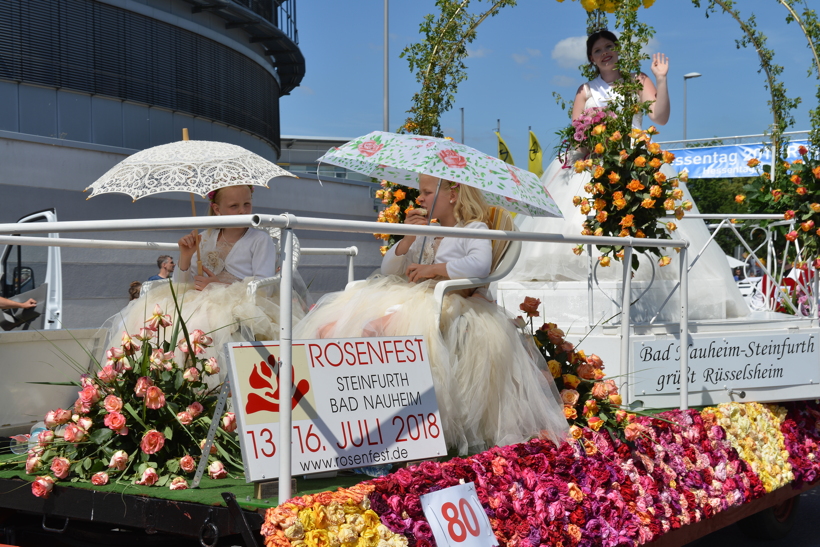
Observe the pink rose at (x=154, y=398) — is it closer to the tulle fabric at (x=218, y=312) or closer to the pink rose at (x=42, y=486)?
the pink rose at (x=42, y=486)

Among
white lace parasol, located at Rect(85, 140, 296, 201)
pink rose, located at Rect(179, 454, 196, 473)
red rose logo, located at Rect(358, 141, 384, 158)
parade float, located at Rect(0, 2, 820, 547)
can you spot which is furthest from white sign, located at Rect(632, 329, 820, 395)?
pink rose, located at Rect(179, 454, 196, 473)

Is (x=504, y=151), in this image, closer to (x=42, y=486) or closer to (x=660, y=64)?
(x=660, y=64)

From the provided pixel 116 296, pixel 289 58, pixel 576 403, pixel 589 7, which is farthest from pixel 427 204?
pixel 289 58

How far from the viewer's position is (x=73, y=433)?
10.3 feet

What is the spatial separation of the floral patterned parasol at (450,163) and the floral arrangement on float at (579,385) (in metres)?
0.59

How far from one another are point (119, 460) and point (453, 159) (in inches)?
73.2

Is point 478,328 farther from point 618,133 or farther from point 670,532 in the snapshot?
point 618,133

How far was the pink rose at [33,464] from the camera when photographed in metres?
3.19

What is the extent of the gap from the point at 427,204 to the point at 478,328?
35.6 inches

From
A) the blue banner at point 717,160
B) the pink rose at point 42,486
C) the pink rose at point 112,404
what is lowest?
the pink rose at point 42,486

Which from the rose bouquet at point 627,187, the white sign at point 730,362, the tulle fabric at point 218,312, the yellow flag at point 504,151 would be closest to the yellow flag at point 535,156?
the yellow flag at point 504,151

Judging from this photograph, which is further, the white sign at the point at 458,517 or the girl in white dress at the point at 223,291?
the girl in white dress at the point at 223,291

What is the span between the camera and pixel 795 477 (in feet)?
17.2

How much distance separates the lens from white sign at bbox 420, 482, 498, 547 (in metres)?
2.91
